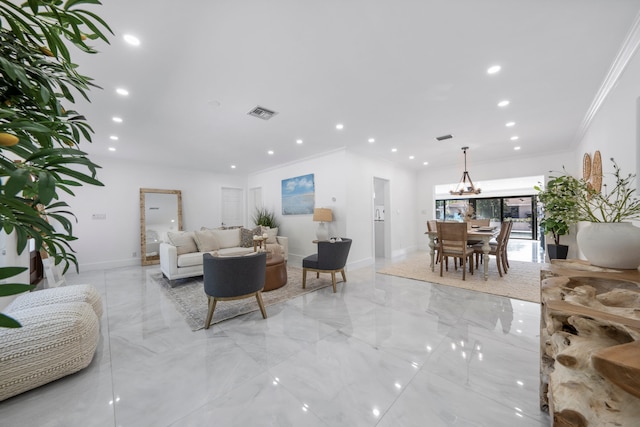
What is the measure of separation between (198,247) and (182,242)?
0.30 m

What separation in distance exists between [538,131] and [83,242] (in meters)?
8.94

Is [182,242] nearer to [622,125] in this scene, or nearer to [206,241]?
[206,241]

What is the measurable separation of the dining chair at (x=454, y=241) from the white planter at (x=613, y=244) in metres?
2.48

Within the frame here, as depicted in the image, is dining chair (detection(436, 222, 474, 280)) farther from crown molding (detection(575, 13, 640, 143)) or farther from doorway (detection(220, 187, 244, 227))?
doorway (detection(220, 187, 244, 227))

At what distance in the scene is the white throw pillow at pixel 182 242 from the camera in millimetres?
4617

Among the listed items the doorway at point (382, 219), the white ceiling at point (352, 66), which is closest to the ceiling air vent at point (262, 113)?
the white ceiling at point (352, 66)

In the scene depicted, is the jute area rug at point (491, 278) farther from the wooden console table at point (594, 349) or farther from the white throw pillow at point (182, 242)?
the white throw pillow at point (182, 242)

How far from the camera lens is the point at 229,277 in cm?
267

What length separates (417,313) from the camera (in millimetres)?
2971

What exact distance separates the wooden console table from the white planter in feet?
0.51

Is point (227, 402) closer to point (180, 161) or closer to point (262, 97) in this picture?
point (262, 97)

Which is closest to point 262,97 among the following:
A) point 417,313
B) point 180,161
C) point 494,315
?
point 417,313

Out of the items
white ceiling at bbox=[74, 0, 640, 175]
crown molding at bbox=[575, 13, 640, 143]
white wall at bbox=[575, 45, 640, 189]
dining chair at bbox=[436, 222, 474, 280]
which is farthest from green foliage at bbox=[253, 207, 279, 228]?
crown molding at bbox=[575, 13, 640, 143]

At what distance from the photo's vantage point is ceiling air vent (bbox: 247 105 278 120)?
3355mm
